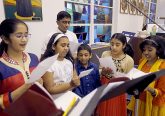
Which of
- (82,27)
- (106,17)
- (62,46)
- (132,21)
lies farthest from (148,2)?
(62,46)

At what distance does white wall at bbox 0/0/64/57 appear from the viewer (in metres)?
2.17

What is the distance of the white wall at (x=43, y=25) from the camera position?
2174 mm

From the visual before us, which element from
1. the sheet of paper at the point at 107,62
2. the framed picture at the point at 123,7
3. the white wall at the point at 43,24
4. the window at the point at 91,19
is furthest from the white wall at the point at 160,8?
the sheet of paper at the point at 107,62

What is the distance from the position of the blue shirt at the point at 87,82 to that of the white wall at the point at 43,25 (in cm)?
79

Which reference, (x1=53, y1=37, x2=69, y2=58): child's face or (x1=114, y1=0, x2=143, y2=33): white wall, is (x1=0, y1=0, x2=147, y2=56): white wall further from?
(x1=114, y1=0, x2=143, y2=33): white wall

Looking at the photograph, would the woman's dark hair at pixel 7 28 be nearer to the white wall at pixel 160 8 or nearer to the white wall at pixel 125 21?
the white wall at pixel 125 21

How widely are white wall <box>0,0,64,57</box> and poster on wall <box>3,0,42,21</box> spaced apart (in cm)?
7

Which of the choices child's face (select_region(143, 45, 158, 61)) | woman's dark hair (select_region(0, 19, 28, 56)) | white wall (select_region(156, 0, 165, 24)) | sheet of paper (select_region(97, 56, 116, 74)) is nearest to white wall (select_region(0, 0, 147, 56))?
woman's dark hair (select_region(0, 19, 28, 56))

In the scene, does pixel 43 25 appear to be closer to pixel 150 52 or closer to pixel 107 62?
pixel 107 62

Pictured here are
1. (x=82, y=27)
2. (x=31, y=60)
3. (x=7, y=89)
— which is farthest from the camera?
(x=82, y=27)

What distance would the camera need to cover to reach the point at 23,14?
6.61 ft

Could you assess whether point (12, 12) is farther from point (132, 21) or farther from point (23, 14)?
point (132, 21)

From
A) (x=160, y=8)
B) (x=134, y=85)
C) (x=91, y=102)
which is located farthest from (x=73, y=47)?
(x=160, y=8)

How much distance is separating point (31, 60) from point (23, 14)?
3.46 ft
